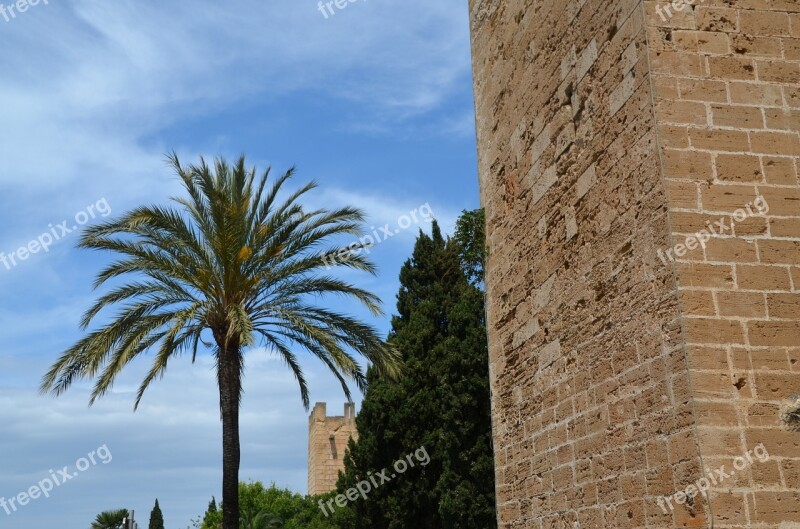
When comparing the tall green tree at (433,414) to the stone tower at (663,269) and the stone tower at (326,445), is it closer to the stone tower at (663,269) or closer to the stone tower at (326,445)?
the stone tower at (663,269)

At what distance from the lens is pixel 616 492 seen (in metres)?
4.65

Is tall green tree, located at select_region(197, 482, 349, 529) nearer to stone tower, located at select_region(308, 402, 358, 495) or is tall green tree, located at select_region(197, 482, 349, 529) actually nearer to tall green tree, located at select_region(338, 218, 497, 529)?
stone tower, located at select_region(308, 402, 358, 495)

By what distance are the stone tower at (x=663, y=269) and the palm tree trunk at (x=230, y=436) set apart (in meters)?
4.55

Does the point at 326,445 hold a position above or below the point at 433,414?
above

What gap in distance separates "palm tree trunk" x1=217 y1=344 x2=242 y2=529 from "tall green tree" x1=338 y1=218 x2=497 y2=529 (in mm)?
3819

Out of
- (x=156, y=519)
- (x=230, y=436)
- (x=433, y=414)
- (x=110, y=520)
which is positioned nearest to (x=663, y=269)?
(x=230, y=436)

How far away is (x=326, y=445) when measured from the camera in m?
33.0

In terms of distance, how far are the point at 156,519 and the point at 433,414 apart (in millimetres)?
15344

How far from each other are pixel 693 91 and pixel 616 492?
2.12 metres

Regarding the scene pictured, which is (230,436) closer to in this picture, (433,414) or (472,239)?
(472,239)

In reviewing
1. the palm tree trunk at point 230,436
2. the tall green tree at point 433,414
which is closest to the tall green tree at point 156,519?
the tall green tree at point 433,414

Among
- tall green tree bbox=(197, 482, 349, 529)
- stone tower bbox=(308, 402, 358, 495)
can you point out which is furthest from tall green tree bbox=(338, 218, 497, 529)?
stone tower bbox=(308, 402, 358, 495)

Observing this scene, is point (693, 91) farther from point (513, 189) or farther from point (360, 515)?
point (360, 515)

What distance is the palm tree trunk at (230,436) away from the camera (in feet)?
31.6
